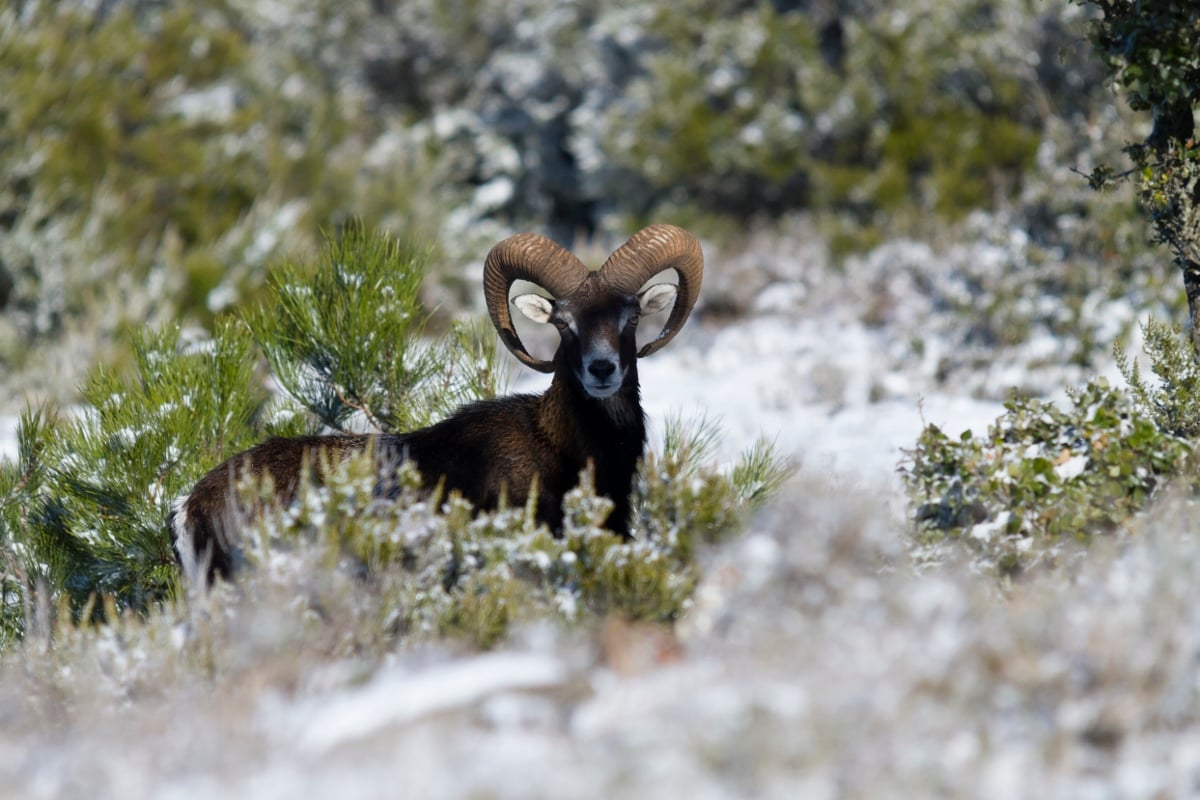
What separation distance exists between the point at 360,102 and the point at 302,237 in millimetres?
4382

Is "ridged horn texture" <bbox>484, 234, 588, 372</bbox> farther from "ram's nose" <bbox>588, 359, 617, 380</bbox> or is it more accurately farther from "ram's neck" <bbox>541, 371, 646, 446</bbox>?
"ram's nose" <bbox>588, 359, 617, 380</bbox>

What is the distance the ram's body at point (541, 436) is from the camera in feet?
15.5

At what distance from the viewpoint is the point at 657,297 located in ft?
18.4

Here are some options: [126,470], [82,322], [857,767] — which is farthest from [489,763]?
[82,322]

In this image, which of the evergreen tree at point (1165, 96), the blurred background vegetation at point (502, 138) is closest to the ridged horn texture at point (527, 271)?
the evergreen tree at point (1165, 96)

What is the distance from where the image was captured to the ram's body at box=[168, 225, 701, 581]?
473 cm

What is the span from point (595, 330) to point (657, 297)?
0.60 metres

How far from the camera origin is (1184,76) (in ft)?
16.1

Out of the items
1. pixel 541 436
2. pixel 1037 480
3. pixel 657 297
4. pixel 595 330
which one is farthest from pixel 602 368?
pixel 1037 480

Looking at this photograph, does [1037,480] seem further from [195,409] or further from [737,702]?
[195,409]

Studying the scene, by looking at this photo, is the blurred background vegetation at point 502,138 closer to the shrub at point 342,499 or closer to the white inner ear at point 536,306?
the shrub at point 342,499

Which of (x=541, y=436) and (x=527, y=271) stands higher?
(x=527, y=271)

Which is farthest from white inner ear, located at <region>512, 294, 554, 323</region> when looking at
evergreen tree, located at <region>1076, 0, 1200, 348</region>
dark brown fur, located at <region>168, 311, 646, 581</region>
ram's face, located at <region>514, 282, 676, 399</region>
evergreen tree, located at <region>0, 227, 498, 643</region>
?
evergreen tree, located at <region>1076, 0, 1200, 348</region>

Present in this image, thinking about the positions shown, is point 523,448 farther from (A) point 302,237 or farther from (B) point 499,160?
(B) point 499,160
